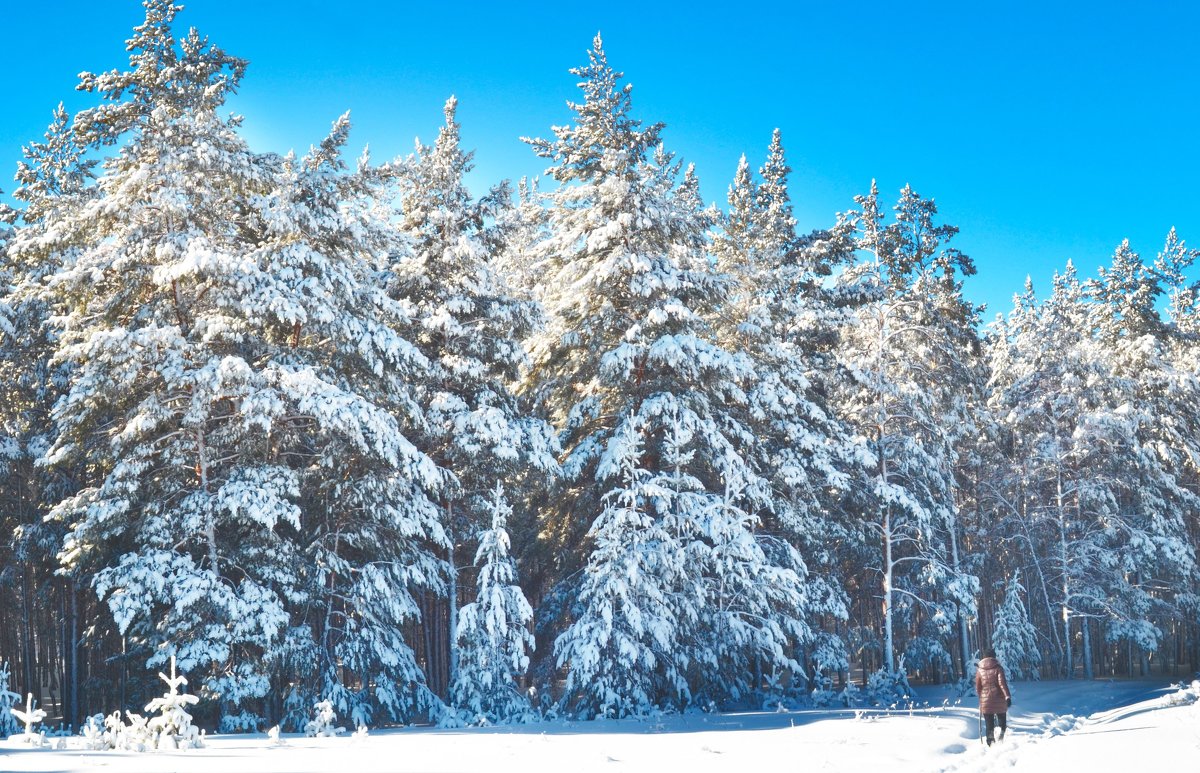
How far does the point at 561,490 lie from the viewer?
70.6 ft

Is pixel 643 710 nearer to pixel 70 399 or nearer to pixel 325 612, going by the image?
pixel 325 612

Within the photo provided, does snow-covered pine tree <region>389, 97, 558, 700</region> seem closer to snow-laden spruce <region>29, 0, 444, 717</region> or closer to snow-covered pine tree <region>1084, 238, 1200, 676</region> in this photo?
snow-laden spruce <region>29, 0, 444, 717</region>

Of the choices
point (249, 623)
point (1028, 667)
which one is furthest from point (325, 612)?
point (1028, 667)

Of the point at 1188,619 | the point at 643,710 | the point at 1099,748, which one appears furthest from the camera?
the point at 1188,619

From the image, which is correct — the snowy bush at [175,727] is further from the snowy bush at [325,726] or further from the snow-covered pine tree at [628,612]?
the snow-covered pine tree at [628,612]

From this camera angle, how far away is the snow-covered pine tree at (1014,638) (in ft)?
86.7

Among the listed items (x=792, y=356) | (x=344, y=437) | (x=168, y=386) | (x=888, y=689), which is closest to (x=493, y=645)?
(x=344, y=437)

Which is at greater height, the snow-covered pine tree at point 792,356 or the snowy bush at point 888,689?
the snow-covered pine tree at point 792,356

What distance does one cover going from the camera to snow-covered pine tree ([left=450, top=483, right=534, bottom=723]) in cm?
Result: 1747

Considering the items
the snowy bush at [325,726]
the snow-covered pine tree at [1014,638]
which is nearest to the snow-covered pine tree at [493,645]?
the snowy bush at [325,726]

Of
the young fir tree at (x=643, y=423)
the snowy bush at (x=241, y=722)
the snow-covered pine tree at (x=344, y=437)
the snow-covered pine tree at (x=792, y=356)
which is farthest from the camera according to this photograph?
the snow-covered pine tree at (x=792, y=356)

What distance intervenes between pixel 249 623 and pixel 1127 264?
31.6 meters

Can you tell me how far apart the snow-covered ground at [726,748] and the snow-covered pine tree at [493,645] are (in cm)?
127

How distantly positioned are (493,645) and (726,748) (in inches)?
242
